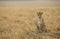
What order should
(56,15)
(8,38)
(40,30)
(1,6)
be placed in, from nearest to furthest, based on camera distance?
(8,38)
(40,30)
(56,15)
(1,6)

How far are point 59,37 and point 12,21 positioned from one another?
35.2 inches

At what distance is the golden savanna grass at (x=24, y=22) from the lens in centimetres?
205

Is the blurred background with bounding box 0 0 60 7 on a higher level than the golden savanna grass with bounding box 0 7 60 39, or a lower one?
higher

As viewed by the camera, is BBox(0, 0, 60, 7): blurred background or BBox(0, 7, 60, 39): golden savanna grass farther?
BBox(0, 0, 60, 7): blurred background

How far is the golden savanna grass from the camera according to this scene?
80.8 inches

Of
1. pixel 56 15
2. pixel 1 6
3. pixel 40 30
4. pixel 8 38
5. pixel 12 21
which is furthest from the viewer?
pixel 1 6

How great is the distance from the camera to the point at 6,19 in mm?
2480

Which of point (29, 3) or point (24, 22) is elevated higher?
point (29, 3)

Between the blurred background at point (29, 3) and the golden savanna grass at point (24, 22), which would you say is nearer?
the golden savanna grass at point (24, 22)

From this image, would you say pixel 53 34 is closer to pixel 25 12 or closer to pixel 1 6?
pixel 25 12

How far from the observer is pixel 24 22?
2395mm

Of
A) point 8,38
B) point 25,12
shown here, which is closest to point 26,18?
point 25,12

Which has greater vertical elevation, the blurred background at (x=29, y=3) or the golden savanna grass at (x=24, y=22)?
the blurred background at (x=29, y=3)

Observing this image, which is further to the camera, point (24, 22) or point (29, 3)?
point (29, 3)
